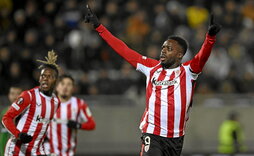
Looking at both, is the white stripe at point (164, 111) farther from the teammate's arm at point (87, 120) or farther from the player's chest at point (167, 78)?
the teammate's arm at point (87, 120)

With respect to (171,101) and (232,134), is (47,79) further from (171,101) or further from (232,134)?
(232,134)

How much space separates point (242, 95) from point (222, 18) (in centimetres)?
319

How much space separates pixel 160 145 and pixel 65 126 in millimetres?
3074

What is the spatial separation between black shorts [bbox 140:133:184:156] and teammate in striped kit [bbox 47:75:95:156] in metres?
2.64

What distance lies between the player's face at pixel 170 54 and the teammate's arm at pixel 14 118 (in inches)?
74.9

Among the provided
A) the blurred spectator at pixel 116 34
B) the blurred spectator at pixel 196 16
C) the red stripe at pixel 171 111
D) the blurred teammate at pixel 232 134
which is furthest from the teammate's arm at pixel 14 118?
the blurred spectator at pixel 196 16

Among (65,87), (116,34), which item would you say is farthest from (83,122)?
(116,34)

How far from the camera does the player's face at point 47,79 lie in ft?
26.7

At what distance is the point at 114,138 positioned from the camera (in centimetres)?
1471

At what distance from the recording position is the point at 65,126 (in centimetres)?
1004

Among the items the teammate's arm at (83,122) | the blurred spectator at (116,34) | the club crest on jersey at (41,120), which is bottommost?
the teammate's arm at (83,122)

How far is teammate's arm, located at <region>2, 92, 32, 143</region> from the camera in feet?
25.6

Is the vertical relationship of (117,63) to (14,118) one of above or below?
above

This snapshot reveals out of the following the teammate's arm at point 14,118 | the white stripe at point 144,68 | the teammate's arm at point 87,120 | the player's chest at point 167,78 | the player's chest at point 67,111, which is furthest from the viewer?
the player's chest at point 67,111
